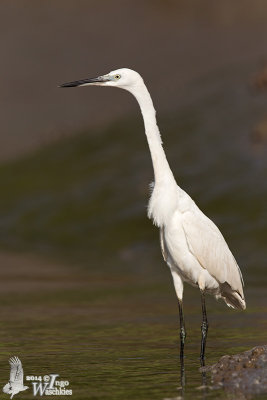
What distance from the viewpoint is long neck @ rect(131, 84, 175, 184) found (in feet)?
35.9

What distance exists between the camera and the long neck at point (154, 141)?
431 inches

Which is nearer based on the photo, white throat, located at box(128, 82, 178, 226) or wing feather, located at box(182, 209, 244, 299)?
white throat, located at box(128, 82, 178, 226)

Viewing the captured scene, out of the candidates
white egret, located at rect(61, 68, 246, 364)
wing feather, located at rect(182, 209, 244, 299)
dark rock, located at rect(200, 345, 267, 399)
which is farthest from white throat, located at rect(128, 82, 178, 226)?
dark rock, located at rect(200, 345, 267, 399)

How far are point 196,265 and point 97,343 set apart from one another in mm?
2260

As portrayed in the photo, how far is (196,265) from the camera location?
11.2 metres

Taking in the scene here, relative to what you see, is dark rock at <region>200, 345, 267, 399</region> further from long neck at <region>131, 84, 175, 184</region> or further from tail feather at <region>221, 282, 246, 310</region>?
long neck at <region>131, 84, 175, 184</region>

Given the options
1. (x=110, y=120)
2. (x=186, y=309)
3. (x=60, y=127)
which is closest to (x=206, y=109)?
(x=110, y=120)

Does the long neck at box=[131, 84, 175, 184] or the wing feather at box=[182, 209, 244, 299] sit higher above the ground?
the long neck at box=[131, 84, 175, 184]

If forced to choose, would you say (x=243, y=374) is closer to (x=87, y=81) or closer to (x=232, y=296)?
(x=232, y=296)

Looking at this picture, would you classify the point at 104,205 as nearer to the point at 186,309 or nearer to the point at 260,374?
the point at 186,309

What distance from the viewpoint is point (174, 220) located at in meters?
11.0

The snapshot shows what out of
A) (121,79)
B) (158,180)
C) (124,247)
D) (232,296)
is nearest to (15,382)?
(158,180)

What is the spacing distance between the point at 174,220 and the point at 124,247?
41.2ft

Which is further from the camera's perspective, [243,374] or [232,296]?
[232,296]
